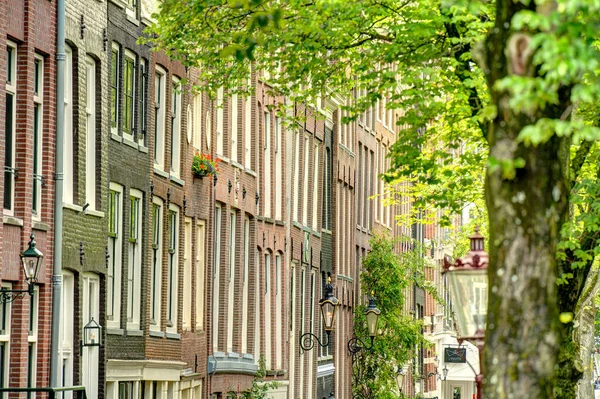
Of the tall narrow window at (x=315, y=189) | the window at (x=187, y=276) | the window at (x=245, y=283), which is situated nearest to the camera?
the window at (x=187, y=276)

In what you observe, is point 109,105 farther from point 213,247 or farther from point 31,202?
Answer: point 213,247

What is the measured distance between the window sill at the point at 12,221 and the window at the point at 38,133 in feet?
3.02

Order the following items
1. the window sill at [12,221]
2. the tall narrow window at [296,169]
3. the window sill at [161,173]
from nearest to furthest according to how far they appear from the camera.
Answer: the window sill at [12,221]
the window sill at [161,173]
the tall narrow window at [296,169]

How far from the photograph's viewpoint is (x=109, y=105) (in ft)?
86.3

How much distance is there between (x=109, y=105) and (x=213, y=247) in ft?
26.3

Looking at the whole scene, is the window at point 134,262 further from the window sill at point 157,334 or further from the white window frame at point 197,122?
the white window frame at point 197,122

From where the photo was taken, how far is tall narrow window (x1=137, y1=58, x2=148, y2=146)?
28234 millimetres

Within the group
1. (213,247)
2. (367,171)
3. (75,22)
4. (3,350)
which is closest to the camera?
(3,350)

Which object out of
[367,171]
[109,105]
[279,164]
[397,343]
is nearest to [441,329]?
[367,171]

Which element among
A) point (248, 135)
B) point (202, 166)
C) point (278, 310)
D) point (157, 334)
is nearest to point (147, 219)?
point (157, 334)

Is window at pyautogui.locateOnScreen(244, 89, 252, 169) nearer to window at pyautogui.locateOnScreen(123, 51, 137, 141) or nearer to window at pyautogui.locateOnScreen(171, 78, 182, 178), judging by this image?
window at pyautogui.locateOnScreen(171, 78, 182, 178)

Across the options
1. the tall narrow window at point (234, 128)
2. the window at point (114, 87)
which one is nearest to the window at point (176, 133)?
the window at point (114, 87)

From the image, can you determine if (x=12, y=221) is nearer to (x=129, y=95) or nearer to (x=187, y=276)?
(x=129, y=95)

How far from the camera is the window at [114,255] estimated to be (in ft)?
87.2
